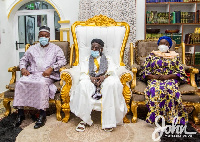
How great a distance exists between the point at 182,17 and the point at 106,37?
2.39 metres

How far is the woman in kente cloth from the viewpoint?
247 cm

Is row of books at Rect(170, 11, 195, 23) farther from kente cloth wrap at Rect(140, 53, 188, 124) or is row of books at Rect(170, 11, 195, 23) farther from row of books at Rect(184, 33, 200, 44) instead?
kente cloth wrap at Rect(140, 53, 188, 124)

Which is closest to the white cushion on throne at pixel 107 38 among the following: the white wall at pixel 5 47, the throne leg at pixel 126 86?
the throne leg at pixel 126 86

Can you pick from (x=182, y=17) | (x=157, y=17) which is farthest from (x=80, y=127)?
(x=182, y=17)

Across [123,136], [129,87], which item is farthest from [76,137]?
[129,87]

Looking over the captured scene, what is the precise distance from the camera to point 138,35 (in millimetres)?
4762

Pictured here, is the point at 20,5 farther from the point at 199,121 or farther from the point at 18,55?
the point at 199,121

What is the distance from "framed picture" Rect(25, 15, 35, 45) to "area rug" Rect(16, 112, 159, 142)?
3.12m

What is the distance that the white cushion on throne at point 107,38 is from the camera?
3.14 m

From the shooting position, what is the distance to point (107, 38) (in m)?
3.15

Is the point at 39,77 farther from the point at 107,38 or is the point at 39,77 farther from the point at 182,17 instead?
the point at 182,17

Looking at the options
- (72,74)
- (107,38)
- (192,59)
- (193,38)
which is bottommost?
(72,74)

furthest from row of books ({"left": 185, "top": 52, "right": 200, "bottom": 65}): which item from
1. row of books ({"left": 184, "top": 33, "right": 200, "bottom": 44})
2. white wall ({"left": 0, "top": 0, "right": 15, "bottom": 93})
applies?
white wall ({"left": 0, "top": 0, "right": 15, "bottom": 93})

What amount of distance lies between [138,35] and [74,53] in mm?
1943
